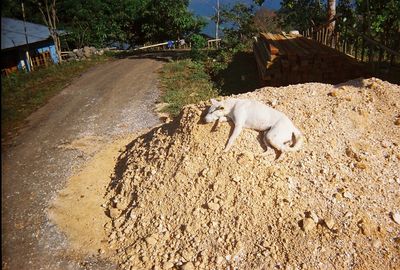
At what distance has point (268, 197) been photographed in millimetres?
5094

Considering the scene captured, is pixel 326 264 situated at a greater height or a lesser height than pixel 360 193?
lesser

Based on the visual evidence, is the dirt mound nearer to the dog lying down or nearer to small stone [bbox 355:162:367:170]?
small stone [bbox 355:162:367:170]

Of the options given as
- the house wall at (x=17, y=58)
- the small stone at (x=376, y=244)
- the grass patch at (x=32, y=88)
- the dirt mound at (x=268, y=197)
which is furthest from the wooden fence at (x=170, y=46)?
the small stone at (x=376, y=244)

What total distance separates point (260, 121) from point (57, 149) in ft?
17.7

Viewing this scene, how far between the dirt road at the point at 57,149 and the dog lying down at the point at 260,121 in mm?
2972

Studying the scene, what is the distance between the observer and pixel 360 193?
511cm

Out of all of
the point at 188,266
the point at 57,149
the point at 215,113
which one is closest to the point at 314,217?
the point at 188,266

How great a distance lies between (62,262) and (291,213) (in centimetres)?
345

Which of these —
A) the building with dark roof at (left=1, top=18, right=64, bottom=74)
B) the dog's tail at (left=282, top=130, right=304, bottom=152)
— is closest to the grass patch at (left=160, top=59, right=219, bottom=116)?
the dog's tail at (left=282, top=130, right=304, bottom=152)

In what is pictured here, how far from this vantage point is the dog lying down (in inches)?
219

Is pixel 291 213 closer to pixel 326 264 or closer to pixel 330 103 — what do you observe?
pixel 326 264

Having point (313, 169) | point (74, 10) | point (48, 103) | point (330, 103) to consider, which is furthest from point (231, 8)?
point (313, 169)

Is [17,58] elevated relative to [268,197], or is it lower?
elevated

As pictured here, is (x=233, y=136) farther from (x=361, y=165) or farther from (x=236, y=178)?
(x=361, y=165)
